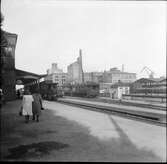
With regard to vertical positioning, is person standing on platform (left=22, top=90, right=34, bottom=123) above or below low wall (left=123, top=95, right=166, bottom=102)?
above

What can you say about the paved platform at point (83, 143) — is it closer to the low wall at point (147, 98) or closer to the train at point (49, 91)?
the low wall at point (147, 98)

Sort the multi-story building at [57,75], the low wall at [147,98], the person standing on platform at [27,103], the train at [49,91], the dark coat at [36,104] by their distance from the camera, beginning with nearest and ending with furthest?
the person standing on platform at [27,103] → the dark coat at [36,104] → the low wall at [147,98] → the train at [49,91] → the multi-story building at [57,75]

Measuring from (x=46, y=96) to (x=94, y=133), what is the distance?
22.1 metres

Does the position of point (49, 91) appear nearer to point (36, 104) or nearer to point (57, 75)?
point (36, 104)

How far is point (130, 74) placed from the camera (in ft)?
310

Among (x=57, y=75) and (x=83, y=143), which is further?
(x=57, y=75)

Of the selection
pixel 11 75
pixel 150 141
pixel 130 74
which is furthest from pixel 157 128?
pixel 130 74

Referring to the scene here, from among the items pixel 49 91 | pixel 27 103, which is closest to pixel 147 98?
pixel 49 91

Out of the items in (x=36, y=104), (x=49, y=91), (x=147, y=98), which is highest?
(x=49, y=91)

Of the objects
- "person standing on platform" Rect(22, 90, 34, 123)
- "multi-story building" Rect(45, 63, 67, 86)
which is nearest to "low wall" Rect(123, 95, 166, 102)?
"person standing on platform" Rect(22, 90, 34, 123)

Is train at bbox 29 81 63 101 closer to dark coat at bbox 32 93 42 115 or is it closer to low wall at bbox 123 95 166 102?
low wall at bbox 123 95 166 102

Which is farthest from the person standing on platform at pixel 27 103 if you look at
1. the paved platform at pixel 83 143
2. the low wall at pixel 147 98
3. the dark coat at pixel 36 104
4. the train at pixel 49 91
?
the train at pixel 49 91

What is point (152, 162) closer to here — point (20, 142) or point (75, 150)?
point (75, 150)

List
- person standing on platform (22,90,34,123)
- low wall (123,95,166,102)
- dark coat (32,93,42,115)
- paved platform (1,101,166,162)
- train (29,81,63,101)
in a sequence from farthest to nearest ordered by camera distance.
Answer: train (29,81,63,101)
low wall (123,95,166,102)
dark coat (32,93,42,115)
person standing on platform (22,90,34,123)
paved platform (1,101,166,162)
